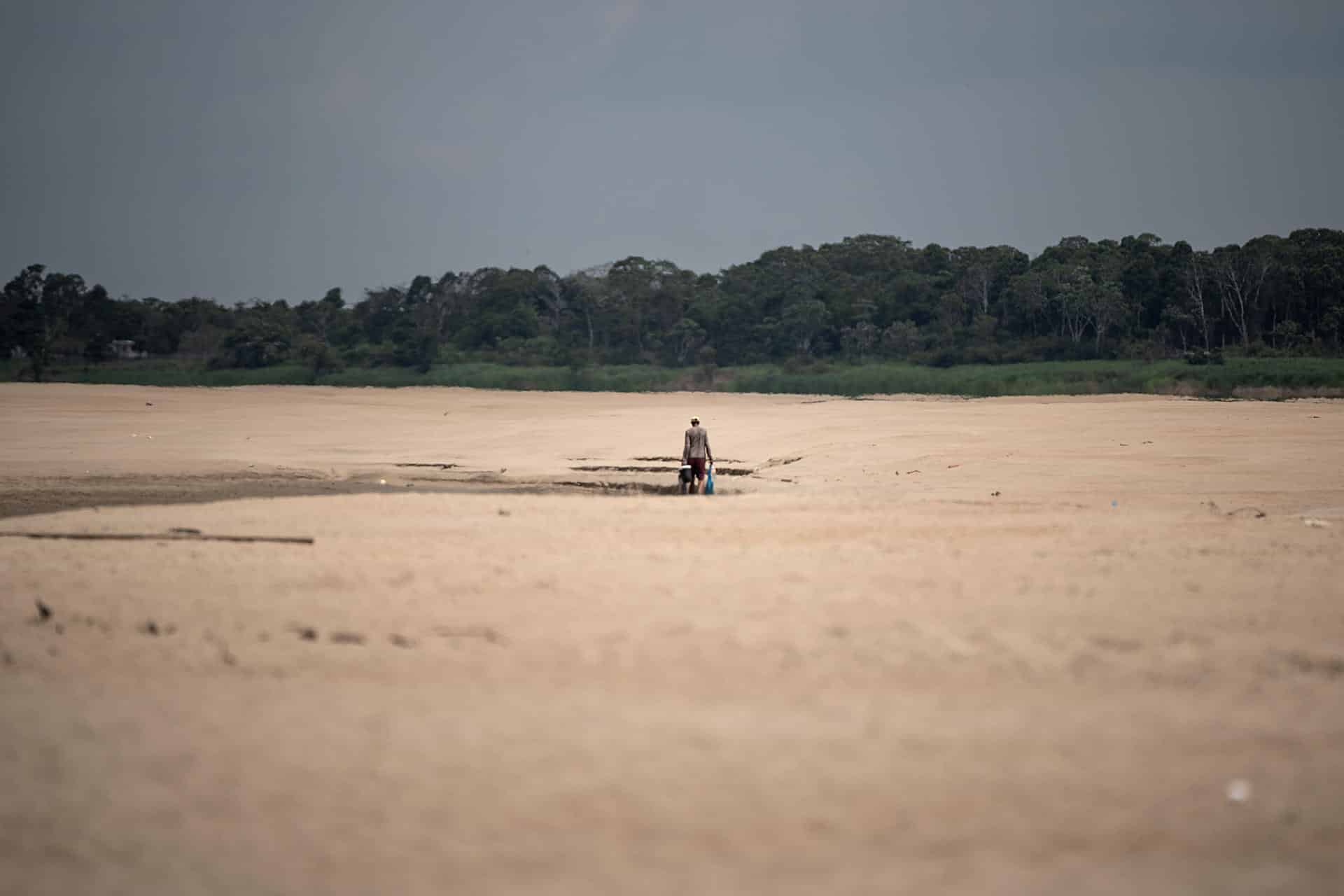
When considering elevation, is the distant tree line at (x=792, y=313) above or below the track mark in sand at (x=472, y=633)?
above

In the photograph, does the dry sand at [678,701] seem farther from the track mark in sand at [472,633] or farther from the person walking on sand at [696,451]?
the person walking on sand at [696,451]

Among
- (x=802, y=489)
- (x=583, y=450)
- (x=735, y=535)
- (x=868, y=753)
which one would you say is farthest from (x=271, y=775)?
(x=583, y=450)

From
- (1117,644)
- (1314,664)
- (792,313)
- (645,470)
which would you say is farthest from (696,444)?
(792,313)

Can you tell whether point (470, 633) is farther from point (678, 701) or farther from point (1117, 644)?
point (1117, 644)

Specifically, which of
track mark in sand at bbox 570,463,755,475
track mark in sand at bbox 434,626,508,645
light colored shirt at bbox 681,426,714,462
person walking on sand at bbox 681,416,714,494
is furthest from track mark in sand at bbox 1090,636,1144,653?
track mark in sand at bbox 570,463,755,475

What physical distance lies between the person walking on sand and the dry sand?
12.1 feet

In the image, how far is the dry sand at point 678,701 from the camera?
13.3 ft

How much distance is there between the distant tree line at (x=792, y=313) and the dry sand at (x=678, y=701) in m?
37.0

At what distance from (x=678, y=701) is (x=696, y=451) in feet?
34.4

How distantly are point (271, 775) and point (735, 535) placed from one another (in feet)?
19.2

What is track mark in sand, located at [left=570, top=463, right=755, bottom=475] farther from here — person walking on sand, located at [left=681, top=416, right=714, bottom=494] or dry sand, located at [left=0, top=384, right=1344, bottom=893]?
dry sand, located at [left=0, top=384, right=1344, bottom=893]

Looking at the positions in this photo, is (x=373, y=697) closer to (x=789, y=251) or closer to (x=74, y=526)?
(x=74, y=526)

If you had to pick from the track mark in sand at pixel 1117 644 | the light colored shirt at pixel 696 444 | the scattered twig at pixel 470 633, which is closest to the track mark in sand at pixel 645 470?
the light colored shirt at pixel 696 444

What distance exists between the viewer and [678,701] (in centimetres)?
556
